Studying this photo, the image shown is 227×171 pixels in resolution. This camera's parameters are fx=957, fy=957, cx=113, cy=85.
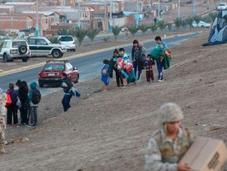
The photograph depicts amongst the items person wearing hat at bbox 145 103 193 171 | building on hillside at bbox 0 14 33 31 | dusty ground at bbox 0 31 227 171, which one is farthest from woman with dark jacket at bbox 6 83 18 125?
building on hillside at bbox 0 14 33 31

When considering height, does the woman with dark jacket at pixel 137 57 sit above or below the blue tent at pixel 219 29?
above

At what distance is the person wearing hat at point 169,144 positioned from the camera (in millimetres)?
8125

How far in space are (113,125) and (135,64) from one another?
1177cm

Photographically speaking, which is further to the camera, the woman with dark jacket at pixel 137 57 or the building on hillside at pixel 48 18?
the building on hillside at pixel 48 18

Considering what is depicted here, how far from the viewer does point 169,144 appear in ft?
27.0

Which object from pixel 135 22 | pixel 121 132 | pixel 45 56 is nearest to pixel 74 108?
pixel 121 132

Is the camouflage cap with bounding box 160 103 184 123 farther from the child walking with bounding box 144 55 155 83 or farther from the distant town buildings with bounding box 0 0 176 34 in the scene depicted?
the distant town buildings with bounding box 0 0 176 34

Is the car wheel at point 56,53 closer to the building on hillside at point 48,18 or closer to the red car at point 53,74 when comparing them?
the red car at point 53,74

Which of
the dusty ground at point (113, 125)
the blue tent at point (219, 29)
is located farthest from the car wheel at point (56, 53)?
the dusty ground at point (113, 125)

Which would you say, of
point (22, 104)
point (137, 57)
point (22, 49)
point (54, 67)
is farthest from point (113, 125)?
point (22, 49)

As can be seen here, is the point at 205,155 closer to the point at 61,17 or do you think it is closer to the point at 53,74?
the point at 53,74

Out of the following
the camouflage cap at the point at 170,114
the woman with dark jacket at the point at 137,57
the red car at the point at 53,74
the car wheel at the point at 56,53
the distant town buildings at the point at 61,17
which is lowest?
the distant town buildings at the point at 61,17

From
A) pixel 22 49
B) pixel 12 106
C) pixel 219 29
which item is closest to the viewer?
pixel 12 106

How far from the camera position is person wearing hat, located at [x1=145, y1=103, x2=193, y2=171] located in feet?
26.7
